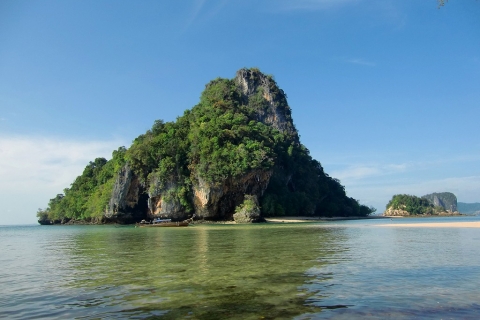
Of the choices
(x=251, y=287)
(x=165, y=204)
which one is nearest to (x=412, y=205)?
(x=165, y=204)

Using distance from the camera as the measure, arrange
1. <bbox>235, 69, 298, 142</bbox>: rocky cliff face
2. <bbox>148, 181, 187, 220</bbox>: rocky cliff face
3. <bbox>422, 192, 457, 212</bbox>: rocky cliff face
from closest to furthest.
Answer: <bbox>148, 181, 187, 220</bbox>: rocky cliff face → <bbox>235, 69, 298, 142</bbox>: rocky cliff face → <bbox>422, 192, 457, 212</bbox>: rocky cliff face

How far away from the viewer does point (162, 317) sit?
17.4 ft

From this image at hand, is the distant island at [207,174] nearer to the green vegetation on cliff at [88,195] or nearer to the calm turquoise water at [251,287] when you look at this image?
the green vegetation on cliff at [88,195]

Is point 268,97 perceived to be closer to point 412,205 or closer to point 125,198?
point 125,198

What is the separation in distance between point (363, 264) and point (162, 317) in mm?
6564

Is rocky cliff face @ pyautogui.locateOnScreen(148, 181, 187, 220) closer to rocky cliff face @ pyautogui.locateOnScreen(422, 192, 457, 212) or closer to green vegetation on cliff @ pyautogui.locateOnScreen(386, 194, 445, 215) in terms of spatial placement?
green vegetation on cliff @ pyautogui.locateOnScreen(386, 194, 445, 215)

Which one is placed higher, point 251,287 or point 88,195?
point 88,195

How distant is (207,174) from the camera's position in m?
51.8

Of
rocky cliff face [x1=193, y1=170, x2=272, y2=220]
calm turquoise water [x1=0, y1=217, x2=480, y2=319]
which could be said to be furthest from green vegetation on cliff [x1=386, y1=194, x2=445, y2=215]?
calm turquoise water [x1=0, y1=217, x2=480, y2=319]

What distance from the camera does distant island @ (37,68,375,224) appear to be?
52.6 metres

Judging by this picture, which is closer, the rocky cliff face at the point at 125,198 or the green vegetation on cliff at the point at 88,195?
the rocky cliff face at the point at 125,198

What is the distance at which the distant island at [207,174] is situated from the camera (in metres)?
52.6

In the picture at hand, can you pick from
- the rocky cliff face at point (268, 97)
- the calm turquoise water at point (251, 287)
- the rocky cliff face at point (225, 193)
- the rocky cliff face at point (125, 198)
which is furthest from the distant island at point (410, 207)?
the calm turquoise water at point (251, 287)

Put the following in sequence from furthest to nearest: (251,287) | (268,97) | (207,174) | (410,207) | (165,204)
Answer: (410,207) < (268,97) < (165,204) < (207,174) < (251,287)
